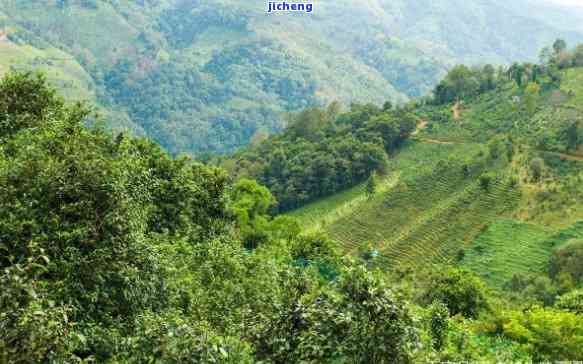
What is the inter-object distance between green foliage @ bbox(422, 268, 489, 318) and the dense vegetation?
118 ft

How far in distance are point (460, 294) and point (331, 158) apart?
39.0m

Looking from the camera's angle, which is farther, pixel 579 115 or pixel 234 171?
pixel 234 171

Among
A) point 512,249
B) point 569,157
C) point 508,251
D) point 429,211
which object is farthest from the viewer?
point 569,157

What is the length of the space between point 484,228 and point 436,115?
30030 mm

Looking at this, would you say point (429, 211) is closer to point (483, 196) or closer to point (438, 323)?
point (483, 196)

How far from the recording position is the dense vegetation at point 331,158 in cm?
6412

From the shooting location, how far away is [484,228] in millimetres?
43125

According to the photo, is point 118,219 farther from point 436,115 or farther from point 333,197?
point 436,115

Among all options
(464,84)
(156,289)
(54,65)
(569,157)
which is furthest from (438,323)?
(54,65)

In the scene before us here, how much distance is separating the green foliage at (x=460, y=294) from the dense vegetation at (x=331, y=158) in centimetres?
3606

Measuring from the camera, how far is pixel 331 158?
2559 inches

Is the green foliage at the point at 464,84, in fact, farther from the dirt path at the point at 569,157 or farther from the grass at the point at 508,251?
the grass at the point at 508,251

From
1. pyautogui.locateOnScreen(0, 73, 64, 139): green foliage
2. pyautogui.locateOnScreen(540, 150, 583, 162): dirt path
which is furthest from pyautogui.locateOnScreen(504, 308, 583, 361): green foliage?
pyautogui.locateOnScreen(540, 150, 583, 162): dirt path

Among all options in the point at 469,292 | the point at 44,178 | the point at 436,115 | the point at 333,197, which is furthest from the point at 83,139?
the point at 436,115
